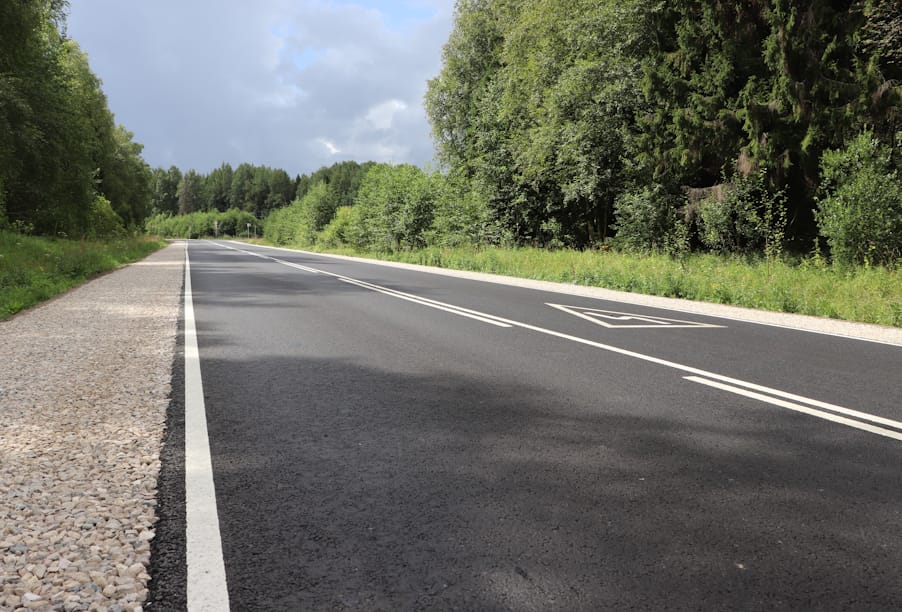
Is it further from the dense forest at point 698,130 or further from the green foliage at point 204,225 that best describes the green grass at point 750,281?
the green foliage at point 204,225

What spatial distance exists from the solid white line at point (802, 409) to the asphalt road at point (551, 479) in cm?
3

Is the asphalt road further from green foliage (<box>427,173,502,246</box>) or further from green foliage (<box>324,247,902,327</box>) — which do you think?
green foliage (<box>427,173,502,246</box>)

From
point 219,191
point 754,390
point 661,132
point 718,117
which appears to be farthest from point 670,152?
point 219,191

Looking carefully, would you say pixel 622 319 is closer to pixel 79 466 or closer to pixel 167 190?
pixel 79 466

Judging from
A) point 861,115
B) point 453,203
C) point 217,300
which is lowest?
point 217,300

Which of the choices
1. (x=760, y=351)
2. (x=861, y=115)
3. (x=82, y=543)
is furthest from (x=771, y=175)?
(x=82, y=543)

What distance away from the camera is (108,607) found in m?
2.09

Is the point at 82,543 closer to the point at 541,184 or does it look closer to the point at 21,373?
the point at 21,373

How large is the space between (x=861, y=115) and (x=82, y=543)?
2094 cm

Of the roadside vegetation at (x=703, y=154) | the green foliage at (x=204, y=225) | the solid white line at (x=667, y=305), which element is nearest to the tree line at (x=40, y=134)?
the solid white line at (x=667, y=305)

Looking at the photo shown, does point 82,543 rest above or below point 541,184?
below

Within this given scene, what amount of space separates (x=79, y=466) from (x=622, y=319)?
8206 millimetres

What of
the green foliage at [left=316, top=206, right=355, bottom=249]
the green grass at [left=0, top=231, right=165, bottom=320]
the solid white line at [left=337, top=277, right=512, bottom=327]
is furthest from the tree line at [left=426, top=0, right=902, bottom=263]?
the green foliage at [left=316, top=206, right=355, bottom=249]

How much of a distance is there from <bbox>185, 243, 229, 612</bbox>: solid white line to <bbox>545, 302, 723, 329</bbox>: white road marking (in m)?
6.43
